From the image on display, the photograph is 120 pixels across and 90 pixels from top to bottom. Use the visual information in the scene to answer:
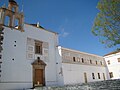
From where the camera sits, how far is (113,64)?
92.3 ft

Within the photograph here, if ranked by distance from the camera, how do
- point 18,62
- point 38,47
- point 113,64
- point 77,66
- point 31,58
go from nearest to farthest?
point 18,62, point 31,58, point 38,47, point 77,66, point 113,64

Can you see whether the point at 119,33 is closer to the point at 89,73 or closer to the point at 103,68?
the point at 89,73

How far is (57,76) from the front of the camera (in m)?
18.0

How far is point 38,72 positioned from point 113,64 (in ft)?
58.1

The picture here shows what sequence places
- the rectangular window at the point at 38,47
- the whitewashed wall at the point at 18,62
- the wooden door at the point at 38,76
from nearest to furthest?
the whitewashed wall at the point at 18,62, the wooden door at the point at 38,76, the rectangular window at the point at 38,47

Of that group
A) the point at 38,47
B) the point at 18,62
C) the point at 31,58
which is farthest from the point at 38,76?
the point at 38,47

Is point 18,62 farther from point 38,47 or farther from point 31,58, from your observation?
point 38,47

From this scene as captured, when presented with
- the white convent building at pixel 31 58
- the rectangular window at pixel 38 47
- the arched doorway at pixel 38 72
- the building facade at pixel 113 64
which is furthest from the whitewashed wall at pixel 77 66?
the rectangular window at pixel 38 47

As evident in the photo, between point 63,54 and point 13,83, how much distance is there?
25.1 feet

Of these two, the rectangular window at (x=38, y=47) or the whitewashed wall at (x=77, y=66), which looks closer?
the rectangular window at (x=38, y=47)

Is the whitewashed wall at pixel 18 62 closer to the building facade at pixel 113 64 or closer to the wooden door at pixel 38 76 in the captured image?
the wooden door at pixel 38 76

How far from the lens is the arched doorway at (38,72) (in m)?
15.7

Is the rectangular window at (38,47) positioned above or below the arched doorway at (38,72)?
above

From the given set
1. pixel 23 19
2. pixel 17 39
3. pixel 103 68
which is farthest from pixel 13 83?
pixel 103 68
